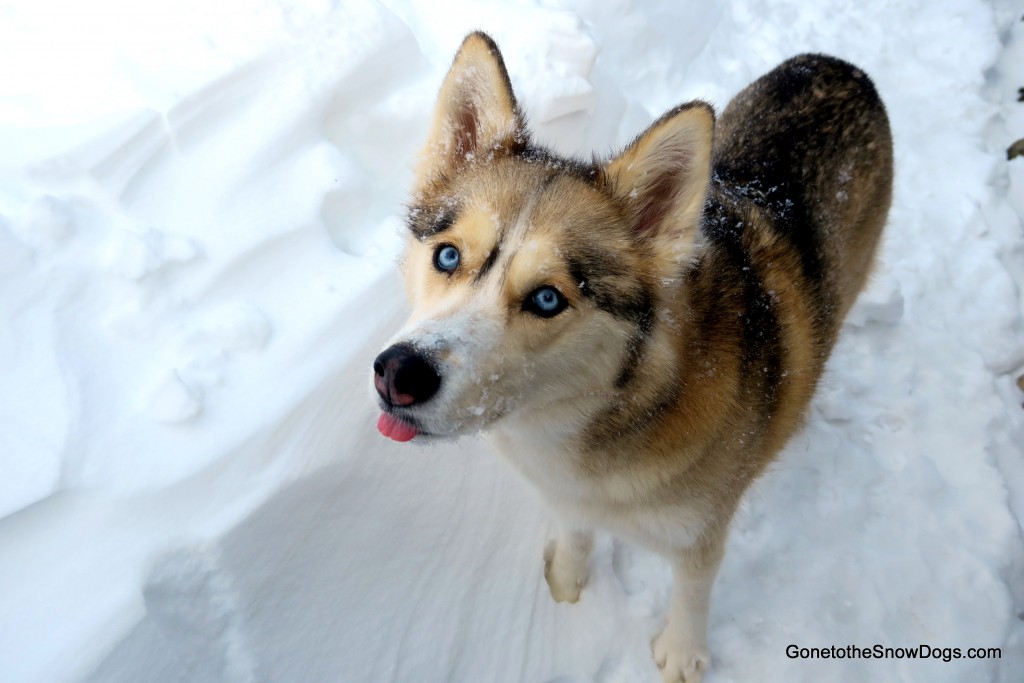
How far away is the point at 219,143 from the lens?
9.50 ft

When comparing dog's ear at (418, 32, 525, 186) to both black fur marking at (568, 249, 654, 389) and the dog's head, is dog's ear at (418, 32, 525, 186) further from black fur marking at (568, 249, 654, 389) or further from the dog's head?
black fur marking at (568, 249, 654, 389)

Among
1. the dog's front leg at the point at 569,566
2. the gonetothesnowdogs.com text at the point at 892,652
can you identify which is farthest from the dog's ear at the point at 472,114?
the gonetothesnowdogs.com text at the point at 892,652

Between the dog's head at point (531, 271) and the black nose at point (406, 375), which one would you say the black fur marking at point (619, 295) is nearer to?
the dog's head at point (531, 271)

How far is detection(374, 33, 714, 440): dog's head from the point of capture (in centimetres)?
144

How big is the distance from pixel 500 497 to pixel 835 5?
548cm

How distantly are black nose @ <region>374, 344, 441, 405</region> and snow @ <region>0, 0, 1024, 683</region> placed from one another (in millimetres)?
216

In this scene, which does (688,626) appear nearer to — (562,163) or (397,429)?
(397,429)

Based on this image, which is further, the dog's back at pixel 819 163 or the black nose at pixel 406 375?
the dog's back at pixel 819 163

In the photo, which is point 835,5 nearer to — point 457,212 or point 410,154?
point 410,154

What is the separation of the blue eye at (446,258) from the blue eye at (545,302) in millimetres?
234

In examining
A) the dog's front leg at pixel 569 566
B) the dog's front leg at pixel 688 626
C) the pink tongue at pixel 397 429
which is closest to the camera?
the pink tongue at pixel 397 429

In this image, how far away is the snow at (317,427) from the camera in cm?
194

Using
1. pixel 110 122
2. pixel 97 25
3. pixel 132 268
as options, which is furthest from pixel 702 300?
pixel 97 25

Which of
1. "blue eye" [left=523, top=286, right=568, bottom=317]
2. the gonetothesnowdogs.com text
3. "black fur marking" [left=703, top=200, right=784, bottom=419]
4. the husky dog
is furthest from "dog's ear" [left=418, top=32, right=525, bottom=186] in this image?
the gonetothesnowdogs.com text
